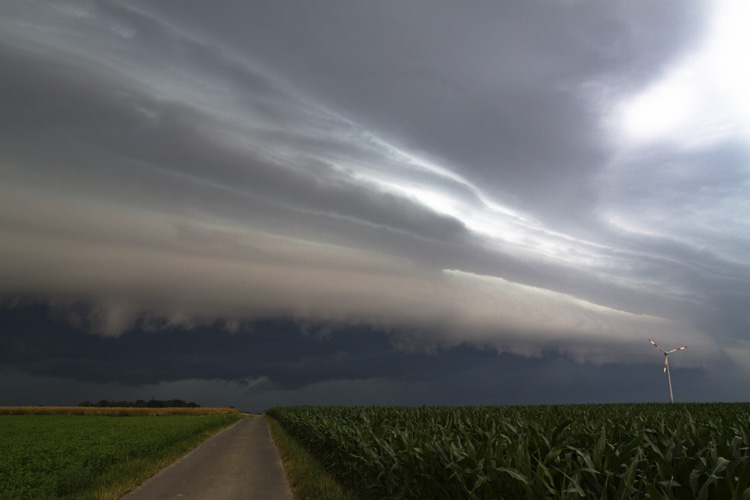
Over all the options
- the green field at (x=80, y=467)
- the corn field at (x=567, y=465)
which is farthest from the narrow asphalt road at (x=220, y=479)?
the corn field at (x=567, y=465)

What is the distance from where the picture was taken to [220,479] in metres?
16.7

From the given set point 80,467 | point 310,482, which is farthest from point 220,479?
point 80,467

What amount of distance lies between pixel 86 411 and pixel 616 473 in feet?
383

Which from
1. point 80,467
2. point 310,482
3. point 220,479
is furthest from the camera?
point 80,467

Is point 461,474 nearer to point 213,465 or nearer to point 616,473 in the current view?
point 616,473

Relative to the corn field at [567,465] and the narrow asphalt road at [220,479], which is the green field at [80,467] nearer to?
the narrow asphalt road at [220,479]

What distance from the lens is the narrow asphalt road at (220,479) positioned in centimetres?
1392

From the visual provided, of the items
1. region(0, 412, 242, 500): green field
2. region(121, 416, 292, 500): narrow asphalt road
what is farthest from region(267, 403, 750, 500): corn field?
region(0, 412, 242, 500): green field

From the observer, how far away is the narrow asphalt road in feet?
45.7

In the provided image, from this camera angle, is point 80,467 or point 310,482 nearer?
point 310,482

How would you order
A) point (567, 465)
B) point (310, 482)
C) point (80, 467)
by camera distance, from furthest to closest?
point (80, 467), point (310, 482), point (567, 465)

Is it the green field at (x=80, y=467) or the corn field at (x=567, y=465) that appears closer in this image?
the corn field at (x=567, y=465)

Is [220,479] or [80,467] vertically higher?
[80,467]

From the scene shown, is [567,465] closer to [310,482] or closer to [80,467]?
[310,482]
